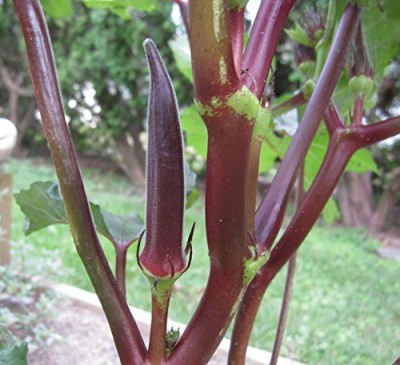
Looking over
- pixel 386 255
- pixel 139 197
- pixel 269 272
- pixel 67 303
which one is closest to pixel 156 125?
pixel 269 272

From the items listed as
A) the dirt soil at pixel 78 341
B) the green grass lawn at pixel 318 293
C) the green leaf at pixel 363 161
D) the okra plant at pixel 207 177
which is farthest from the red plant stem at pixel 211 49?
the green grass lawn at pixel 318 293

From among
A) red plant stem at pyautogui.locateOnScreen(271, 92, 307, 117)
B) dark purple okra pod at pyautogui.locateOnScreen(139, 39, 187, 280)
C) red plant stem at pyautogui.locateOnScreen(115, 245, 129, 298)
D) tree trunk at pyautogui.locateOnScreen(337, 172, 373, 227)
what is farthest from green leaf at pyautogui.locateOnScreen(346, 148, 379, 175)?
tree trunk at pyautogui.locateOnScreen(337, 172, 373, 227)

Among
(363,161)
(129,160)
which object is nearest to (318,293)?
(363,161)

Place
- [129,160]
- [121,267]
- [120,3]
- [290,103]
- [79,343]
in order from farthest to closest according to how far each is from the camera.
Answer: [129,160], [79,343], [120,3], [290,103], [121,267]

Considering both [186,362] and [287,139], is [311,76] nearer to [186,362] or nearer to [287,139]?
[287,139]

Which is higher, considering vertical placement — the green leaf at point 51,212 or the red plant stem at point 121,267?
the green leaf at point 51,212

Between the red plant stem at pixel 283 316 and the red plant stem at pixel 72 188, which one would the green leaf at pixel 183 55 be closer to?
the red plant stem at pixel 283 316

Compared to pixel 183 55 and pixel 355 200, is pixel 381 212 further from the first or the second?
pixel 183 55
